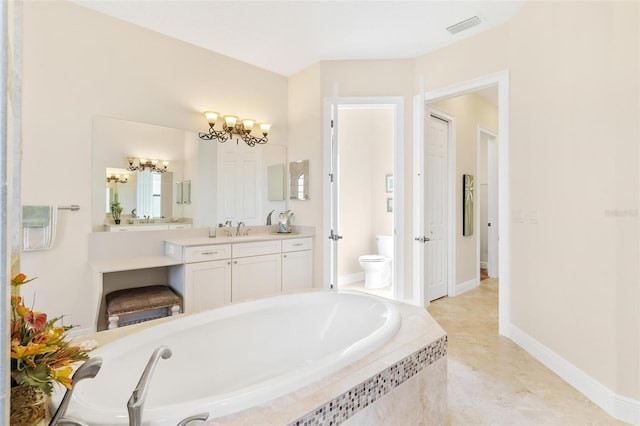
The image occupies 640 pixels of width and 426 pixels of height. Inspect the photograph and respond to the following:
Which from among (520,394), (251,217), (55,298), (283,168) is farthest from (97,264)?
(520,394)

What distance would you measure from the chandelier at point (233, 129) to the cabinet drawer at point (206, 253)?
3.96 ft

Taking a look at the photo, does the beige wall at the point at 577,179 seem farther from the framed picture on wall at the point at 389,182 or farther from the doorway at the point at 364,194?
the framed picture on wall at the point at 389,182

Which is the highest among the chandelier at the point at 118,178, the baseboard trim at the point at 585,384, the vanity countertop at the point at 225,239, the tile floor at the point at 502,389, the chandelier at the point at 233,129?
the chandelier at the point at 233,129

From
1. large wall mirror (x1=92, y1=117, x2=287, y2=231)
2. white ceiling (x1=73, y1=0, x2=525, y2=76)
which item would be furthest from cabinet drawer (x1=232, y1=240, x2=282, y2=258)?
white ceiling (x1=73, y1=0, x2=525, y2=76)

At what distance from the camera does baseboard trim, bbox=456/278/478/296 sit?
4.04m

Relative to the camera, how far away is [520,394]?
6.32ft

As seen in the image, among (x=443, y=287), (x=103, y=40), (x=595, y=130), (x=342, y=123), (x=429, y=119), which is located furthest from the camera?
(x=342, y=123)

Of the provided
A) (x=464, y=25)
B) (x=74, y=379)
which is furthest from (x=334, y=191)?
(x=74, y=379)

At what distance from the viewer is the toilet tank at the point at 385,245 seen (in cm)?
468

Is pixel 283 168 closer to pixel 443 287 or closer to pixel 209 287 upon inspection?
pixel 209 287

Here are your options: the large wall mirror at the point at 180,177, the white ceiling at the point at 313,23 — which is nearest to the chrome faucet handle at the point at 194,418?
the large wall mirror at the point at 180,177

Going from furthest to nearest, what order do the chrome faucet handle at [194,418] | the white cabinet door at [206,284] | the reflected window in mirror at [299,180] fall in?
the reflected window in mirror at [299,180] < the white cabinet door at [206,284] < the chrome faucet handle at [194,418]

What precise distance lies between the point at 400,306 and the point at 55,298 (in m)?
2.57

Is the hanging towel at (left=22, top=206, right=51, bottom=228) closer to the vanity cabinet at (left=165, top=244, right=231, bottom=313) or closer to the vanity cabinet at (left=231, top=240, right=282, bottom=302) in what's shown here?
the vanity cabinet at (left=165, top=244, right=231, bottom=313)
